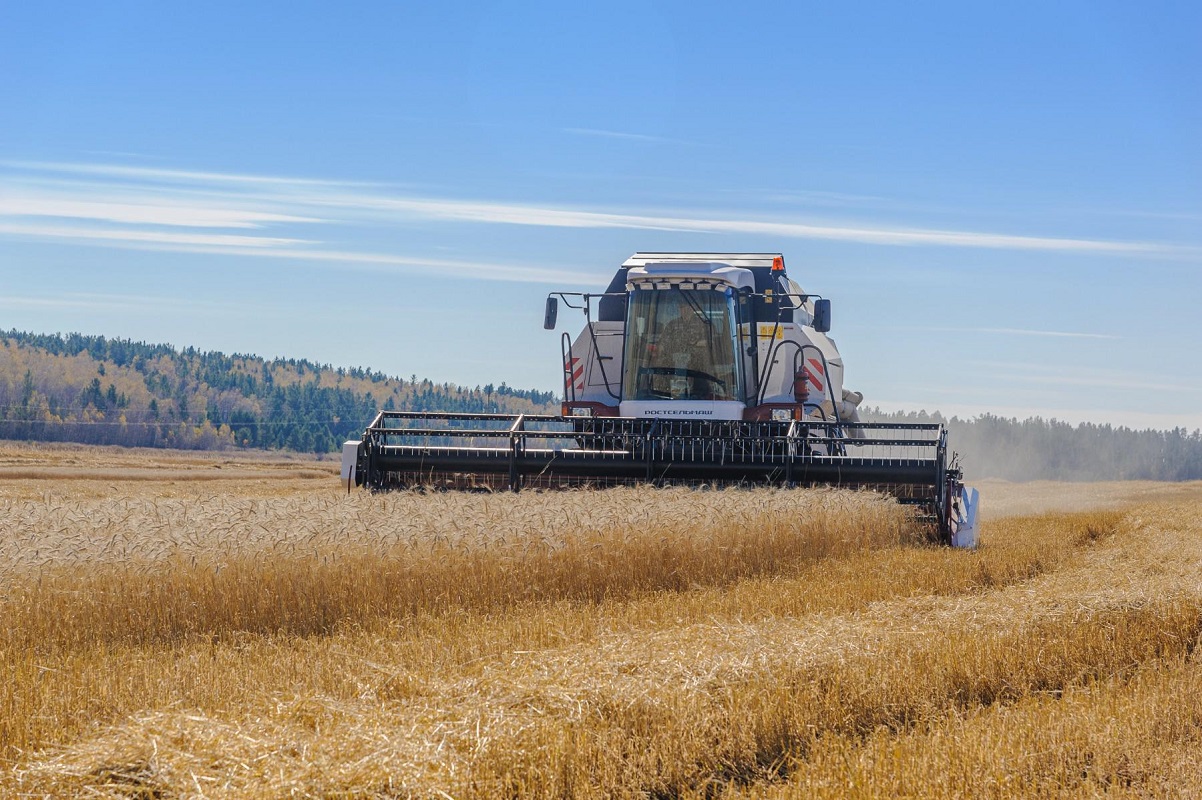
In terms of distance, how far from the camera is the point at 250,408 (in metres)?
138

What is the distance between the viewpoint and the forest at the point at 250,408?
83.9 metres

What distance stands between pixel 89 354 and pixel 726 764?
16715 cm

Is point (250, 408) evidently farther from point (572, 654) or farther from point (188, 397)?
point (572, 654)

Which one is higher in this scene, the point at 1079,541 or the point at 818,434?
the point at 818,434

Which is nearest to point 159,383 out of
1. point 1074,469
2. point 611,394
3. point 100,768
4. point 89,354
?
point 89,354

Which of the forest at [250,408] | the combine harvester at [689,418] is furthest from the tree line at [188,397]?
the combine harvester at [689,418]

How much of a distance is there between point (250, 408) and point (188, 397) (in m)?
6.94

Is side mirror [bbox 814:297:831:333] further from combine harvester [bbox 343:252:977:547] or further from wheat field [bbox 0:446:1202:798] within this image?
wheat field [bbox 0:446:1202:798]

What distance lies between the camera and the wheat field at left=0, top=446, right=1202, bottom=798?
4.33 metres

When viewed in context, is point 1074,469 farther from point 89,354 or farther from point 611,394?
point 89,354

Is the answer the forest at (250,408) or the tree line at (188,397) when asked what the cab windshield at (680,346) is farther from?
the tree line at (188,397)

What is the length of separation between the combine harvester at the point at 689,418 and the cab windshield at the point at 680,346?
0.01 metres

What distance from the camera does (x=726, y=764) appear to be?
4.64 m

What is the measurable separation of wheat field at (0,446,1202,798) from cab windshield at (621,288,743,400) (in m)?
3.12
